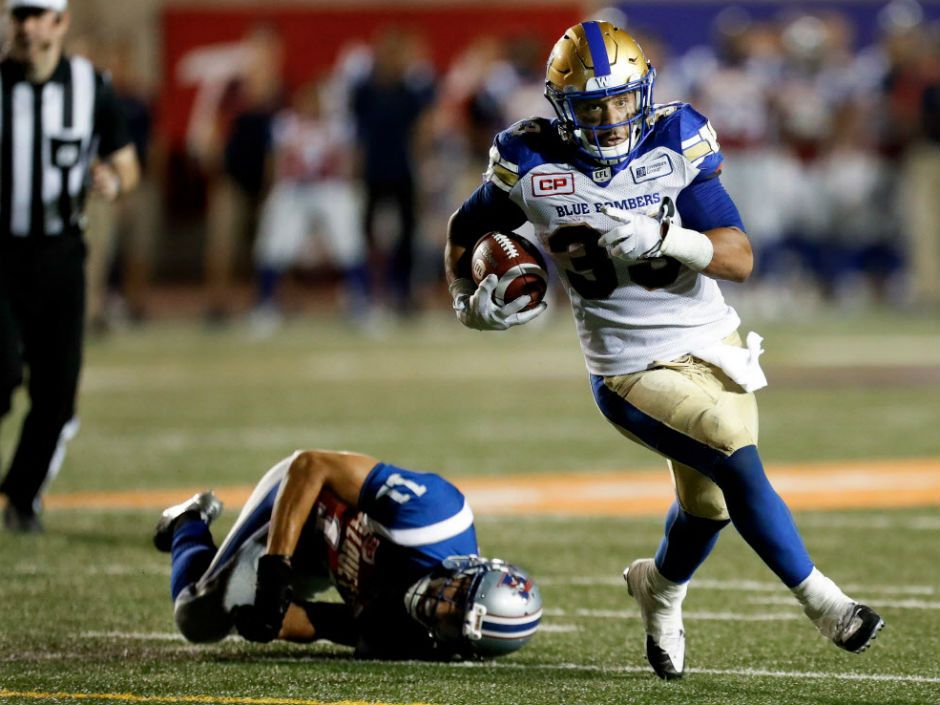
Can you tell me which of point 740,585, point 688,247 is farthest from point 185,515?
point 740,585

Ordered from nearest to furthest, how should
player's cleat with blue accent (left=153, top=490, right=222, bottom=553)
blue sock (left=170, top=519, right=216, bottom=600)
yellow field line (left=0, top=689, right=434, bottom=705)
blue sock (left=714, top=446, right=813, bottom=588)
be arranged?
1. yellow field line (left=0, top=689, right=434, bottom=705)
2. blue sock (left=714, top=446, right=813, bottom=588)
3. blue sock (left=170, top=519, right=216, bottom=600)
4. player's cleat with blue accent (left=153, top=490, right=222, bottom=553)

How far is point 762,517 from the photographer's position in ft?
11.7

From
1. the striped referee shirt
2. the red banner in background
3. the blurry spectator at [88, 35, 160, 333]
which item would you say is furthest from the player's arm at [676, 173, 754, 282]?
the red banner in background

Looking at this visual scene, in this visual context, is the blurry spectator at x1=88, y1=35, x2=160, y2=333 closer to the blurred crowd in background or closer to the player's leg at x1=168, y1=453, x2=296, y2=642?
the blurred crowd in background

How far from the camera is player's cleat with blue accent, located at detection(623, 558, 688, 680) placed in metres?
3.79

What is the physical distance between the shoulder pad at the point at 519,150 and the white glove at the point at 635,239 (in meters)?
0.37

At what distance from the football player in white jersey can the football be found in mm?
28

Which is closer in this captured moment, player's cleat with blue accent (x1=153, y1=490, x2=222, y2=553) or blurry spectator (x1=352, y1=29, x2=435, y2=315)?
player's cleat with blue accent (x1=153, y1=490, x2=222, y2=553)

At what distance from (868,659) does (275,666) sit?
4.42 feet

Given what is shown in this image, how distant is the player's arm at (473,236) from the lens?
3.89 m

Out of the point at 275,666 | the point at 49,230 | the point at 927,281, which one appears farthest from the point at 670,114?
the point at 927,281

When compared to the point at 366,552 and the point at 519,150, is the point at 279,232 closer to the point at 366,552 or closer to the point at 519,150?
the point at 519,150

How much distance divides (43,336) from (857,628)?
3024 millimetres

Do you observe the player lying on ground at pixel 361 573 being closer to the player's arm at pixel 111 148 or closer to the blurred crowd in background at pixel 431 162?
the player's arm at pixel 111 148
